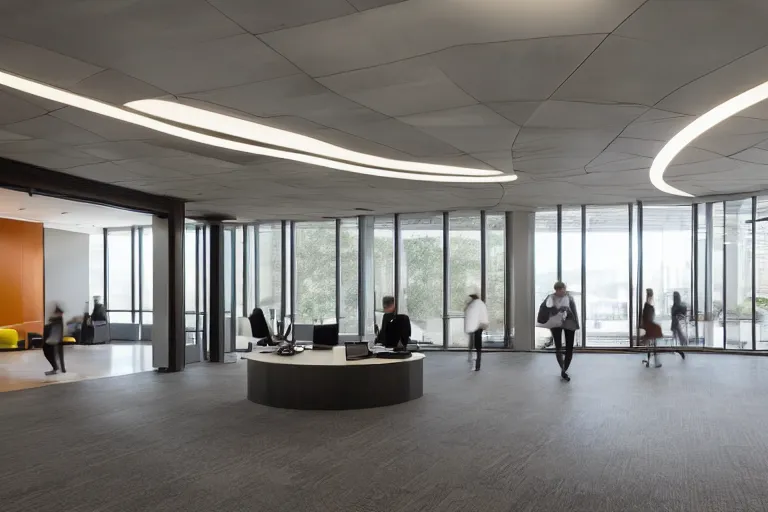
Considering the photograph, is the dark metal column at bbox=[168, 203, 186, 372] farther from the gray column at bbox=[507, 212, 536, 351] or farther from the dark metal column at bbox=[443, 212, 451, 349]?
the gray column at bbox=[507, 212, 536, 351]

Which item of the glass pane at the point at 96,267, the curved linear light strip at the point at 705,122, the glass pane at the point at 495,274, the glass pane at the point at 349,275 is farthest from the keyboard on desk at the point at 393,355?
the glass pane at the point at 96,267

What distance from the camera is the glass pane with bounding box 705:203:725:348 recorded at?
15789mm

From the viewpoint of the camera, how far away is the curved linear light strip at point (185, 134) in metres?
6.10

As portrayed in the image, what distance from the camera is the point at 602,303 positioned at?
16984mm

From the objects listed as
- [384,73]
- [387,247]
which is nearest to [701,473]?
[384,73]

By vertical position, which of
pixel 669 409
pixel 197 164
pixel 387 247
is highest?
pixel 197 164

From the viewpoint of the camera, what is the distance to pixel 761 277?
15234 mm

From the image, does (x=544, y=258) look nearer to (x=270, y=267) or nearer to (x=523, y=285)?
(x=523, y=285)

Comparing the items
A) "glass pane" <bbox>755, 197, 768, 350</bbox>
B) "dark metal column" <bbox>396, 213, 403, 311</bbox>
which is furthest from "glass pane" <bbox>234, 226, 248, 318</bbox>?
"glass pane" <bbox>755, 197, 768, 350</bbox>

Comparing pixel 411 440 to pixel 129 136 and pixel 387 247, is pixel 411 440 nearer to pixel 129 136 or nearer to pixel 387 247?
pixel 129 136

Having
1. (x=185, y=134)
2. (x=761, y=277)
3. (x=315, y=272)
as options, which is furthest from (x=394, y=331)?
(x=761, y=277)

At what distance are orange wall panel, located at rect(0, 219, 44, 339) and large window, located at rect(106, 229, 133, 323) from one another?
2.77 metres

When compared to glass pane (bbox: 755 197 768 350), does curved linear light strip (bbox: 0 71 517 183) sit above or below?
above

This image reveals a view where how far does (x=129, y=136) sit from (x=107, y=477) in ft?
13.6
